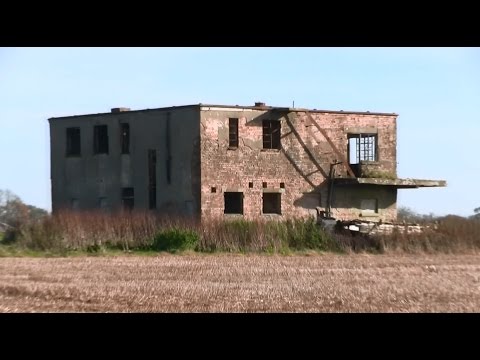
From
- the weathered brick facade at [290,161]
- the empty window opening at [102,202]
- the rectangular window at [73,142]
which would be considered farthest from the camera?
the rectangular window at [73,142]

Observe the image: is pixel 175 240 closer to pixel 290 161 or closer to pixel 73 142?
pixel 290 161

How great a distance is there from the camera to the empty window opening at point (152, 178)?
131 feet

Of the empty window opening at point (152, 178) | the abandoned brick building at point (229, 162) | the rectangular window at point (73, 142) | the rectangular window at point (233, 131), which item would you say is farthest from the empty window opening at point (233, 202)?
the rectangular window at point (73, 142)

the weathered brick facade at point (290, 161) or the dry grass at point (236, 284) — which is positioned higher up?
the weathered brick facade at point (290, 161)

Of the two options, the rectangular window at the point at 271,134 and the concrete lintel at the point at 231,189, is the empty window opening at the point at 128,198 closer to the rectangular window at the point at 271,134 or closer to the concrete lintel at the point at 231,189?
the concrete lintel at the point at 231,189

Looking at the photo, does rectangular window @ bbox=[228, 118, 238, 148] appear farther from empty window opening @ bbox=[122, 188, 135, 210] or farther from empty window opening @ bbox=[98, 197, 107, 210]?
empty window opening @ bbox=[98, 197, 107, 210]

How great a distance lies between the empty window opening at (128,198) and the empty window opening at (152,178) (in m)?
1.33

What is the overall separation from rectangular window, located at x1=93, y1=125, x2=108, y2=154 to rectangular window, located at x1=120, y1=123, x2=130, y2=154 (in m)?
1.11

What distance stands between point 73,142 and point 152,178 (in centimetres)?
583

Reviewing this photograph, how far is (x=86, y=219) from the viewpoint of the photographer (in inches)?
1296

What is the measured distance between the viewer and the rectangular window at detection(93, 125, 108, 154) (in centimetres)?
4191

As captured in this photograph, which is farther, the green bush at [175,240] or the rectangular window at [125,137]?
the rectangular window at [125,137]
